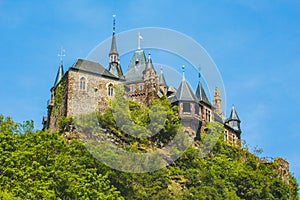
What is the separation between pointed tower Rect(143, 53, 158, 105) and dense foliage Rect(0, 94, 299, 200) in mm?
1778

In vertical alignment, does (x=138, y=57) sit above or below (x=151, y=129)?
above

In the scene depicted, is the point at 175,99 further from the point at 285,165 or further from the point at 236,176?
the point at 285,165

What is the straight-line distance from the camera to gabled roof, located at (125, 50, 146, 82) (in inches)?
2817

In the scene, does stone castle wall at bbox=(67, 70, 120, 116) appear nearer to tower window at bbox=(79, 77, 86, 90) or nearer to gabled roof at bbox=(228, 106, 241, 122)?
tower window at bbox=(79, 77, 86, 90)

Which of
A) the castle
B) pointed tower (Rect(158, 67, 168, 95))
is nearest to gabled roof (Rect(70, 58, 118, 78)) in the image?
the castle

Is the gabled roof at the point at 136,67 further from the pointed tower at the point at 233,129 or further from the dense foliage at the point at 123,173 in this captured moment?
the pointed tower at the point at 233,129

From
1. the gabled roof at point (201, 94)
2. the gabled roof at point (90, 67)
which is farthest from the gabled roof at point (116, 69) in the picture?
the gabled roof at point (201, 94)

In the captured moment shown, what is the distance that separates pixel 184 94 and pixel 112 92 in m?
7.89

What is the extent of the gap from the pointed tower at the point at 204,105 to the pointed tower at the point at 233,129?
453cm

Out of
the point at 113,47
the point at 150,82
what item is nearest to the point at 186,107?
the point at 150,82

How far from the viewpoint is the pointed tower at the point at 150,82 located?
218 feet

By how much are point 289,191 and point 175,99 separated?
1624 centimetres

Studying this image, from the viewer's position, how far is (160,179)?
5603 cm

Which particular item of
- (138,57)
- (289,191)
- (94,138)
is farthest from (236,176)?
(138,57)
